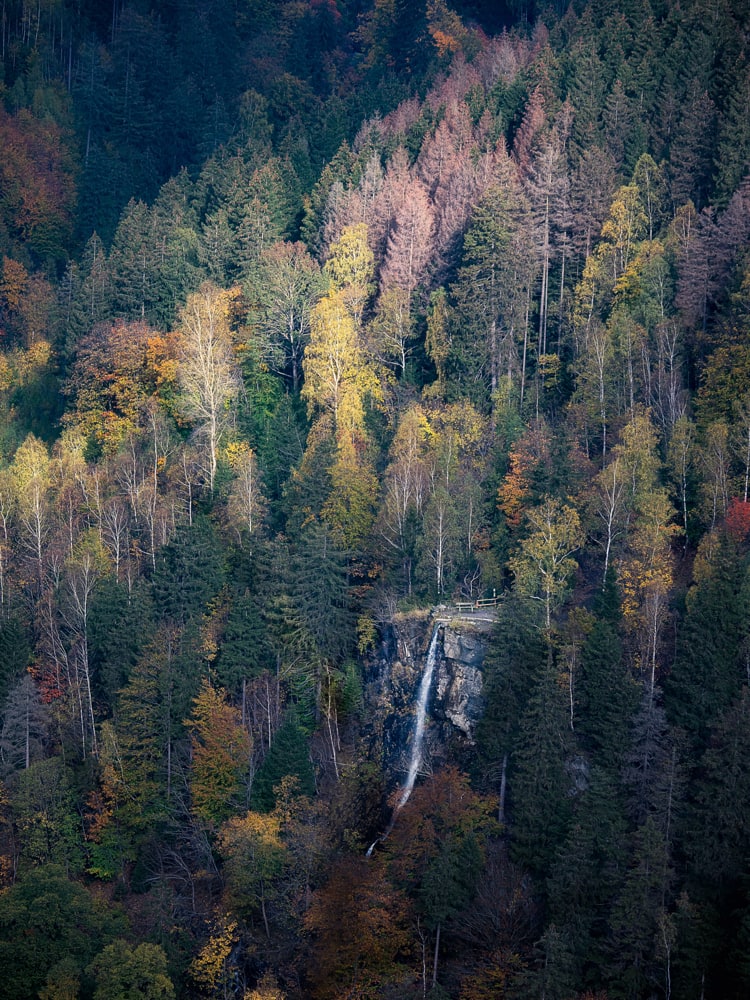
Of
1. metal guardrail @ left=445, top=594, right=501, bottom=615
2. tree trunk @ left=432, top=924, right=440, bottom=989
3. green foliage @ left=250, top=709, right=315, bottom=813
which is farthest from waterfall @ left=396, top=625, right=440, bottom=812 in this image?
tree trunk @ left=432, top=924, right=440, bottom=989

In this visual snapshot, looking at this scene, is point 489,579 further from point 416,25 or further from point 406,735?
point 416,25

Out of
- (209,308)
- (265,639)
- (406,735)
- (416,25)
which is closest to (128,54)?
(416,25)

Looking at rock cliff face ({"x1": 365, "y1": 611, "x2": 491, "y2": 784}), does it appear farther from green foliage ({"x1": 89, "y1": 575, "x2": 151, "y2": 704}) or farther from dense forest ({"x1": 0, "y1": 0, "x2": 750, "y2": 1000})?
green foliage ({"x1": 89, "y1": 575, "x2": 151, "y2": 704})

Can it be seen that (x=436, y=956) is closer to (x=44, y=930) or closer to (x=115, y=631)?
(x=44, y=930)

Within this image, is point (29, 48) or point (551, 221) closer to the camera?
point (551, 221)

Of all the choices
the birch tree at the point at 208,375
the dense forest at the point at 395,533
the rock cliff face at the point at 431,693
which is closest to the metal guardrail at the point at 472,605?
the dense forest at the point at 395,533

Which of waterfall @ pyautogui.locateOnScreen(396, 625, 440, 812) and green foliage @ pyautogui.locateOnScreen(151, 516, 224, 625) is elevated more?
green foliage @ pyautogui.locateOnScreen(151, 516, 224, 625)
